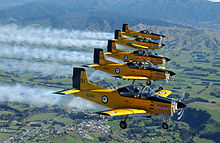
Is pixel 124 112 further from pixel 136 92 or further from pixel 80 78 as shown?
pixel 80 78

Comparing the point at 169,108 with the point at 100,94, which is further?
the point at 100,94

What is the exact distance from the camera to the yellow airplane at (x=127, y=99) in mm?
35469

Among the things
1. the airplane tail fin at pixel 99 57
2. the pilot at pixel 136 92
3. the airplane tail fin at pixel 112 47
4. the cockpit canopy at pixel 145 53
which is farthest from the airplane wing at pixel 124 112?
the airplane tail fin at pixel 112 47

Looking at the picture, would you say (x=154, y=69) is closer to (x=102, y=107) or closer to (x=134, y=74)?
(x=134, y=74)

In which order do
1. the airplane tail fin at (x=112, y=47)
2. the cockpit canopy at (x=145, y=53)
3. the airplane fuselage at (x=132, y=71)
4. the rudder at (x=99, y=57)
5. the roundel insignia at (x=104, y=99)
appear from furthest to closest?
the airplane tail fin at (x=112, y=47)
the rudder at (x=99, y=57)
the cockpit canopy at (x=145, y=53)
the airplane fuselage at (x=132, y=71)
the roundel insignia at (x=104, y=99)

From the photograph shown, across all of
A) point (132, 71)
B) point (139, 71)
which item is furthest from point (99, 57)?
point (139, 71)

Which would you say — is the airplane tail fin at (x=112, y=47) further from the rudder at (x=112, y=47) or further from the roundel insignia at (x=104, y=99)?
the roundel insignia at (x=104, y=99)

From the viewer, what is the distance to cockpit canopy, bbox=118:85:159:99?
36906 mm

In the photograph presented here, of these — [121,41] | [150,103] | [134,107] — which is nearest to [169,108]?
[150,103]

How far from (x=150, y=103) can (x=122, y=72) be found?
17.0 m

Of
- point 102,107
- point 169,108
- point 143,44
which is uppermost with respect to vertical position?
point 143,44

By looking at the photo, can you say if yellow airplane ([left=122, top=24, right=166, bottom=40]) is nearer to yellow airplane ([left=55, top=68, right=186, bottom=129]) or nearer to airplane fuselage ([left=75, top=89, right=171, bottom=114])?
yellow airplane ([left=55, top=68, right=186, bottom=129])

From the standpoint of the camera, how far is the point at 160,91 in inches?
1735

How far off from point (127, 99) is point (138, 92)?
80.5 inches
